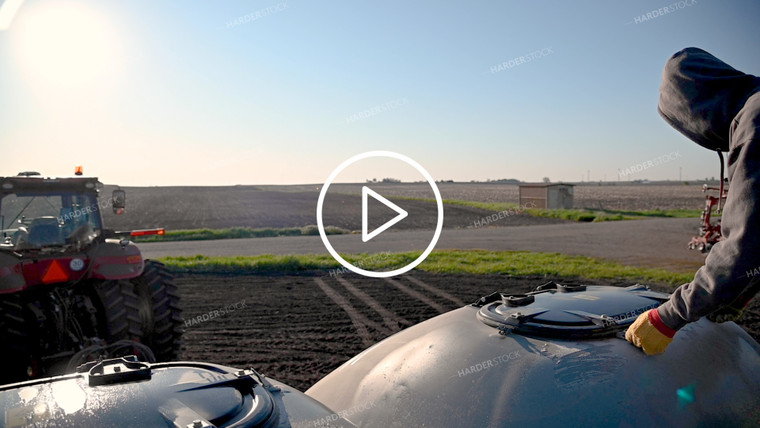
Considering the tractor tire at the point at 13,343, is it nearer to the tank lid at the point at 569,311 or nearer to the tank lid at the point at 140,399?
the tank lid at the point at 140,399


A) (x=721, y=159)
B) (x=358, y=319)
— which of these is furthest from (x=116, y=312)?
(x=721, y=159)

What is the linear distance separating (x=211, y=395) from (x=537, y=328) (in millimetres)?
1528

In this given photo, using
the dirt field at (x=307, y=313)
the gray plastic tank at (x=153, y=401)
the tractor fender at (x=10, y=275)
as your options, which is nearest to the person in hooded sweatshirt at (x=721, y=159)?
the gray plastic tank at (x=153, y=401)

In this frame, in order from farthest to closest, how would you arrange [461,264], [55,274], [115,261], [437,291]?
[461,264] < [437,291] < [115,261] < [55,274]

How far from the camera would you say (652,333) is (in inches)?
87.8

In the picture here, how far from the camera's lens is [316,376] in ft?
20.3

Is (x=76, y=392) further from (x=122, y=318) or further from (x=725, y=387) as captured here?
(x=122, y=318)

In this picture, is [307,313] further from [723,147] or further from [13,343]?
[723,147]

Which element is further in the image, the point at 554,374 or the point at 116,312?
the point at 116,312

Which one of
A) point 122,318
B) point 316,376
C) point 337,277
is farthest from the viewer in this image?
point 337,277

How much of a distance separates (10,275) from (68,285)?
0.55 m

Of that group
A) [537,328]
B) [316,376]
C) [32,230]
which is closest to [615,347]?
[537,328]

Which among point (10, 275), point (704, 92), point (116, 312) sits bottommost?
point (116, 312)

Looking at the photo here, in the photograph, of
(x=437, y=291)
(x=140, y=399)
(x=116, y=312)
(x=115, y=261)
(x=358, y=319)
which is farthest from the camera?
(x=437, y=291)
